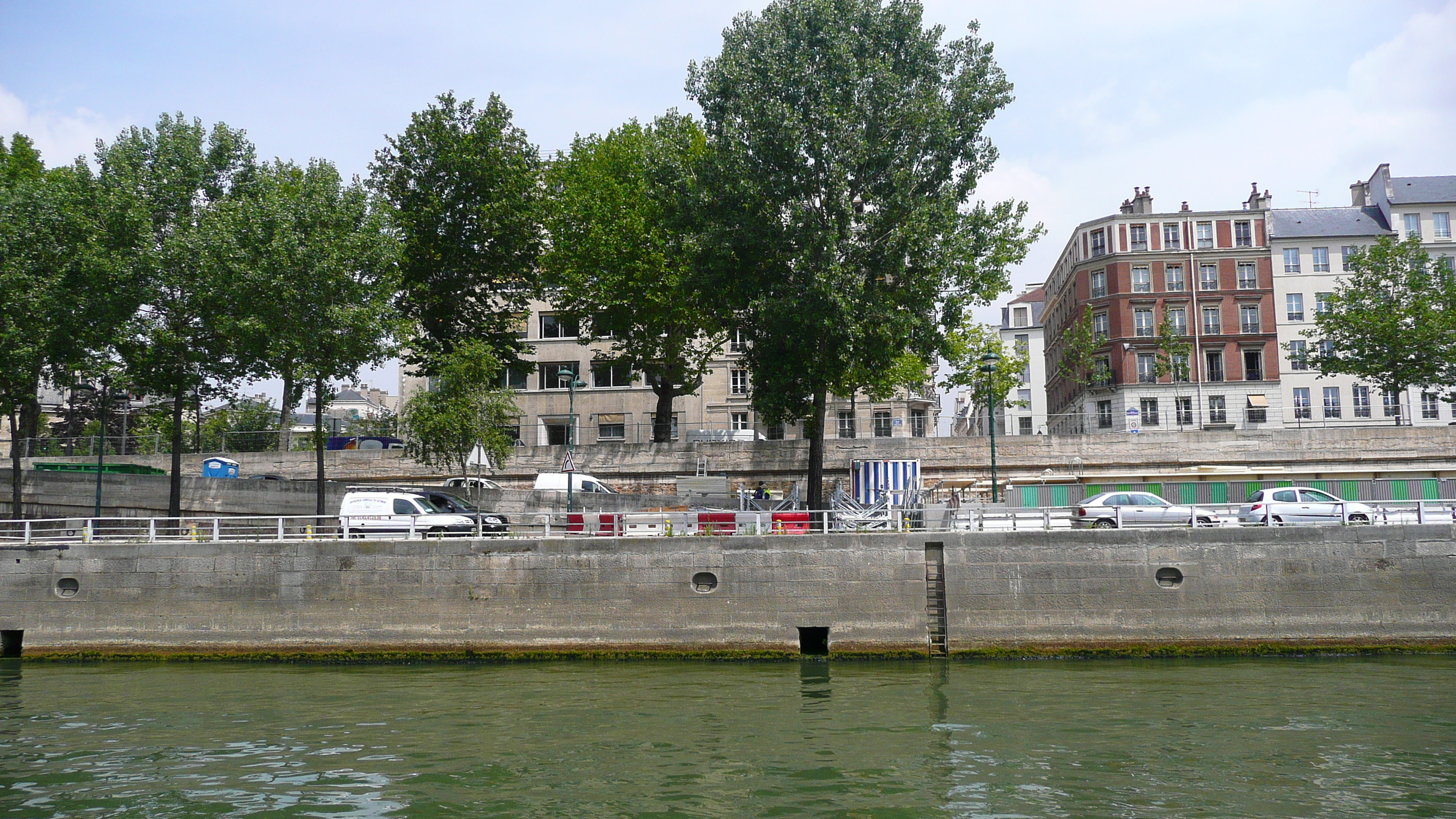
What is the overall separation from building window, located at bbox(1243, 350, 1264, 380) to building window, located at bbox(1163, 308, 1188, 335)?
4.07 metres

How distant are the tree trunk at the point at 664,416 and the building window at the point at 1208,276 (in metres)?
41.0

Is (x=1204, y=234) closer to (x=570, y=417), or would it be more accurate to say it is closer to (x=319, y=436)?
(x=570, y=417)

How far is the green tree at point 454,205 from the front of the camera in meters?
44.2

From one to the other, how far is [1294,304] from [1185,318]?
25.5 ft

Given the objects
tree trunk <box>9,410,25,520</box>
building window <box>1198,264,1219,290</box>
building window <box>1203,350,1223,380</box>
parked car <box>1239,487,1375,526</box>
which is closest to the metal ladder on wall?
parked car <box>1239,487,1375,526</box>

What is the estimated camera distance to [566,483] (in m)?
39.6

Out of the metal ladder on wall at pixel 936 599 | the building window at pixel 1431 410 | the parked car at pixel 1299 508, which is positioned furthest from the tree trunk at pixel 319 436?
the building window at pixel 1431 410

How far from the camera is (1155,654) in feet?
75.6

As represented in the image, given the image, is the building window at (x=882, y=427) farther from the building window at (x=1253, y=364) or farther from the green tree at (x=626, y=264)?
the building window at (x=1253, y=364)

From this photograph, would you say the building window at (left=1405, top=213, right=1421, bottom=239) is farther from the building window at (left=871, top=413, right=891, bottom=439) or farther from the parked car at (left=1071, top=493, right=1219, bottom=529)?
the parked car at (left=1071, top=493, right=1219, bottom=529)

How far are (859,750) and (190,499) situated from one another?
113ft

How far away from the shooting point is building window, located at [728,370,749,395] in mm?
60594

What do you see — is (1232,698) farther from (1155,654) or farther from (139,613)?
(139,613)

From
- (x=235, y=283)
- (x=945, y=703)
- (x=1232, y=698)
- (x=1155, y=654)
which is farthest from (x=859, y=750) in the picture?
(x=235, y=283)
